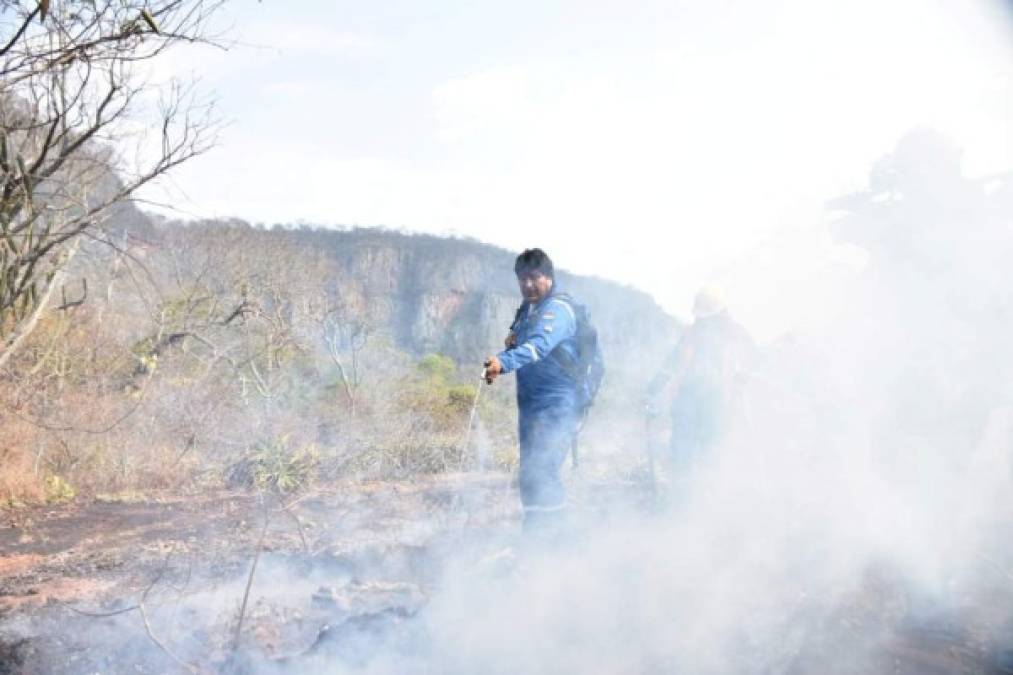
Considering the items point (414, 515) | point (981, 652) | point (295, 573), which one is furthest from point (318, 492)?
point (981, 652)

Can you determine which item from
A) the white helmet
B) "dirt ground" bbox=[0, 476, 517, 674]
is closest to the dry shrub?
"dirt ground" bbox=[0, 476, 517, 674]

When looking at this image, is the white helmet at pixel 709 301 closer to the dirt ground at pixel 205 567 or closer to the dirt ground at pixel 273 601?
the dirt ground at pixel 273 601

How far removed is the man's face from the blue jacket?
47mm

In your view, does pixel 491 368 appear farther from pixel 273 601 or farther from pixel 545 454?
pixel 273 601

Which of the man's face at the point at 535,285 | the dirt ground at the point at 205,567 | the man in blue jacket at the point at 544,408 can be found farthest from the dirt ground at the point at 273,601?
the man's face at the point at 535,285

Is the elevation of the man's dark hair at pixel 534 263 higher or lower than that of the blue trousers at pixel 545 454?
higher

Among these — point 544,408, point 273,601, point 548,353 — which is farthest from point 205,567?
point 548,353

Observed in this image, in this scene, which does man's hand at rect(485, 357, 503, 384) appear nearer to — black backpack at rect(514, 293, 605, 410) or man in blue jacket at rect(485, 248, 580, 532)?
man in blue jacket at rect(485, 248, 580, 532)

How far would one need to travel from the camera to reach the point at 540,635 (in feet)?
12.2

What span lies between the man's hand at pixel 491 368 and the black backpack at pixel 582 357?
25.4 inches

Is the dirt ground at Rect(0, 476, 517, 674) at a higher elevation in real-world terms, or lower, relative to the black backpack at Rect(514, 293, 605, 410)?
lower

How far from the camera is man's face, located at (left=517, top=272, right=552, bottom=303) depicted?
13.8 ft

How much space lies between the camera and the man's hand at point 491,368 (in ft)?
11.7

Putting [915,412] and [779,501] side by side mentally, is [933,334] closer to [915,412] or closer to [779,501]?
[915,412]
